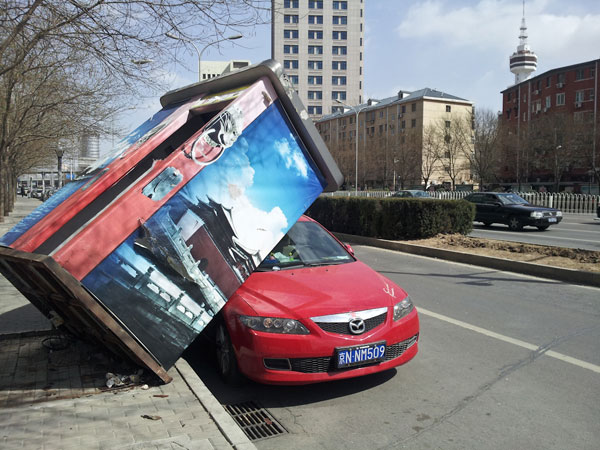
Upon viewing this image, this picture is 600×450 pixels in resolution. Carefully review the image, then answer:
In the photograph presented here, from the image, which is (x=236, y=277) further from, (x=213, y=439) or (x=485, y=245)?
(x=485, y=245)

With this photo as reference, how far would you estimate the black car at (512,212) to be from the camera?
19.0 m

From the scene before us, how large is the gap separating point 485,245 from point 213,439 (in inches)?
427

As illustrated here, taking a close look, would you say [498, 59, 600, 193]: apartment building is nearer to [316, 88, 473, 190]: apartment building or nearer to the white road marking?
[316, 88, 473, 190]: apartment building

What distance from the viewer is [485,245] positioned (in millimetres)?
12523

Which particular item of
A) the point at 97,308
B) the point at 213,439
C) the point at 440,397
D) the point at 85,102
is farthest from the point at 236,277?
the point at 85,102

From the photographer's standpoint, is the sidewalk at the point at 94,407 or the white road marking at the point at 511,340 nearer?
the sidewalk at the point at 94,407

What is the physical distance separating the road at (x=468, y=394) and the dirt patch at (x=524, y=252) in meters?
3.18

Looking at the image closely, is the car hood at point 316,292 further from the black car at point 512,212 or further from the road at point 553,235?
the black car at point 512,212

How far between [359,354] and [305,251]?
5.47 ft

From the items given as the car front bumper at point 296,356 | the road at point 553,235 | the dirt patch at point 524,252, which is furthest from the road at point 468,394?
the road at point 553,235

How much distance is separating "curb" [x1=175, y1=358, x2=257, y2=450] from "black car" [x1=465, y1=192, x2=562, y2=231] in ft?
58.3

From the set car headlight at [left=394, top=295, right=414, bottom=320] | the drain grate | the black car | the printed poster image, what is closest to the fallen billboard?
the printed poster image

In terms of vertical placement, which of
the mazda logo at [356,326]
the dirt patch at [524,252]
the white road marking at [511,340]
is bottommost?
the white road marking at [511,340]

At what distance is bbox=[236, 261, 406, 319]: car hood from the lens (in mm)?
4086
